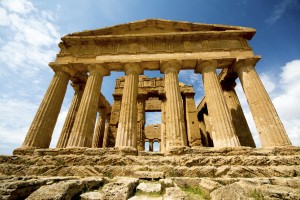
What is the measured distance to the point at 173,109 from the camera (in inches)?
364

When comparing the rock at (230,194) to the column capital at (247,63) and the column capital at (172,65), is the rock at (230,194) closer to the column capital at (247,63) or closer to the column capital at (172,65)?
the column capital at (172,65)

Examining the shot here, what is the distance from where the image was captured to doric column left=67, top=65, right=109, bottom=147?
8688mm

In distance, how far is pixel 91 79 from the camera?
10.8 metres

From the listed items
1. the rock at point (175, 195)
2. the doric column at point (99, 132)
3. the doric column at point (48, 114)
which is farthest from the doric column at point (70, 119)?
the rock at point (175, 195)

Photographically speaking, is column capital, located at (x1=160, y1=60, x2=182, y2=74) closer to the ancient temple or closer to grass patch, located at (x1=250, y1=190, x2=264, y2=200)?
the ancient temple

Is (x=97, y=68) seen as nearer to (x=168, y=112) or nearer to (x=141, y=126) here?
(x=168, y=112)

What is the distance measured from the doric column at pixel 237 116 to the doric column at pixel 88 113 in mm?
10154

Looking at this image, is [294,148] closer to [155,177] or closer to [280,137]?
[280,137]

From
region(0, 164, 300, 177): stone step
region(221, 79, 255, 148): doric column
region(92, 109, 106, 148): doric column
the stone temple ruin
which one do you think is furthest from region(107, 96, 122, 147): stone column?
region(221, 79, 255, 148): doric column

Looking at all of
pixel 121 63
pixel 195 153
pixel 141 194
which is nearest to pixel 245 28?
pixel 121 63

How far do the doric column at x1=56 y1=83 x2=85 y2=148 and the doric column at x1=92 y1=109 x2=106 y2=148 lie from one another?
5.14 m

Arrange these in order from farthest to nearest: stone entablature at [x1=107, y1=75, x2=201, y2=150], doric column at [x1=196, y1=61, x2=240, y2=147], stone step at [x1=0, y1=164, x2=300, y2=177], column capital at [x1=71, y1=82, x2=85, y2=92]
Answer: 1. stone entablature at [x1=107, y1=75, x2=201, y2=150]
2. column capital at [x1=71, y1=82, x2=85, y2=92]
3. doric column at [x1=196, y1=61, x2=240, y2=147]
4. stone step at [x1=0, y1=164, x2=300, y2=177]

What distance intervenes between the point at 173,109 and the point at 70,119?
8014 mm

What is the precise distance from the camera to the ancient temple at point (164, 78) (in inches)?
343
